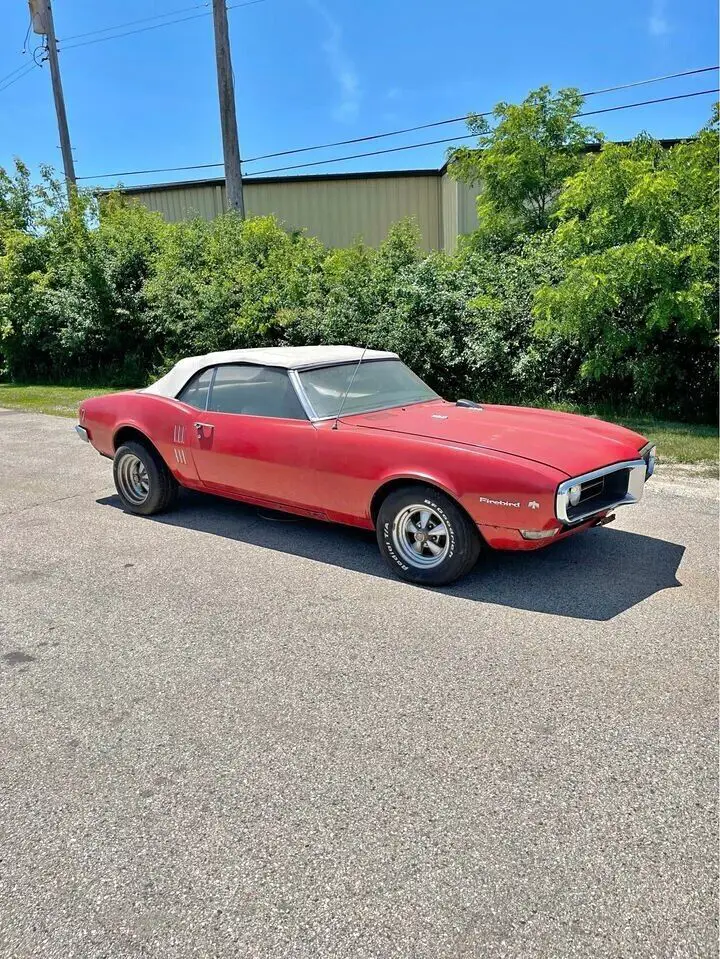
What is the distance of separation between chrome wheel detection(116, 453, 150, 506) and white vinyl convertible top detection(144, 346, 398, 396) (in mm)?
631

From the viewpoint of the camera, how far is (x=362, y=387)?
5.29 metres

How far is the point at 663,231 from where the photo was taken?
9.03m

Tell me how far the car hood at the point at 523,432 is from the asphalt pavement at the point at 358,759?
79 cm

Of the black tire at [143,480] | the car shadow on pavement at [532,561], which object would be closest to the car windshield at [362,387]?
the car shadow on pavement at [532,561]

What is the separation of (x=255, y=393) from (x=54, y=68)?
79.1ft

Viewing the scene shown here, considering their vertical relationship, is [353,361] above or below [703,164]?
below

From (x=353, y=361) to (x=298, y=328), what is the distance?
7.76 m

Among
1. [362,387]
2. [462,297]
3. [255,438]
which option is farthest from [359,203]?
[255,438]

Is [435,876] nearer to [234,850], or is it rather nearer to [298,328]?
[234,850]

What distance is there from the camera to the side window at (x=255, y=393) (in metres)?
5.10

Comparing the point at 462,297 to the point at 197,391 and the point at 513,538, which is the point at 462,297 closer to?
the point at 197,391

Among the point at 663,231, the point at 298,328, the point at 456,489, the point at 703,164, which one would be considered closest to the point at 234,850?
the point at 456,489

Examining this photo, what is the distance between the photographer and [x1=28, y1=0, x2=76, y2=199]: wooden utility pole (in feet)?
75.8

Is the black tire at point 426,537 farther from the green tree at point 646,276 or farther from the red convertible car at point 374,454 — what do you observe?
the green tree at point 646,276
